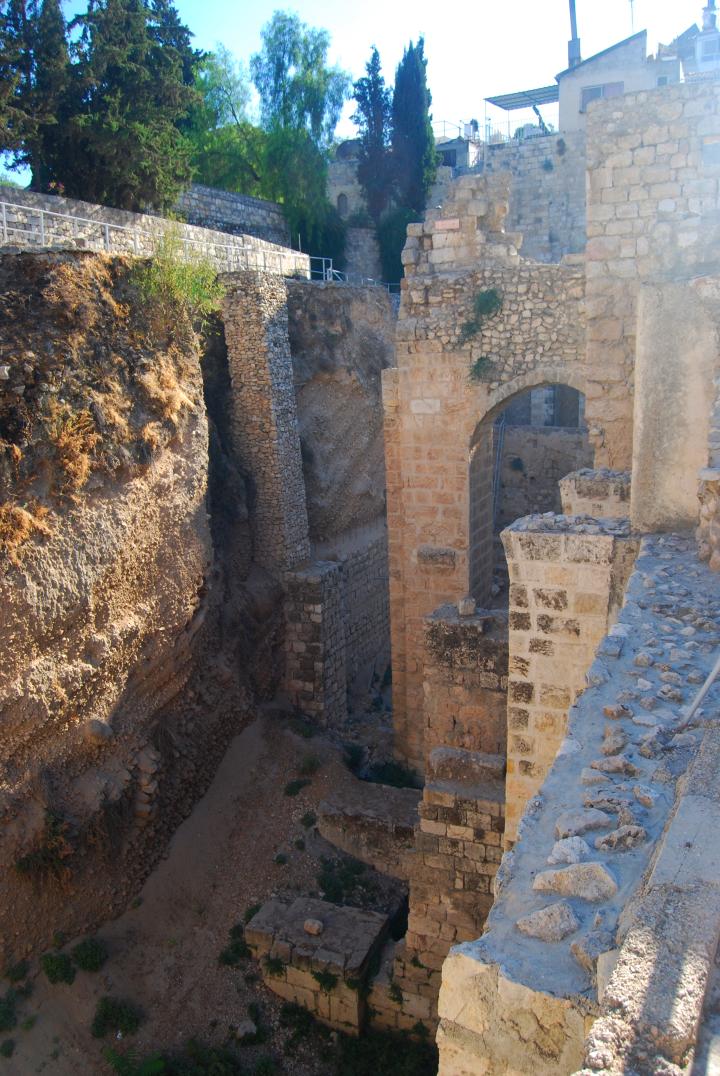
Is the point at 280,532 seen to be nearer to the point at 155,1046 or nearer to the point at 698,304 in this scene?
the point at 155,1046

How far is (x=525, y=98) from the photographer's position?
2470 centimetres

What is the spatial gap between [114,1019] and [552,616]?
17.7ft

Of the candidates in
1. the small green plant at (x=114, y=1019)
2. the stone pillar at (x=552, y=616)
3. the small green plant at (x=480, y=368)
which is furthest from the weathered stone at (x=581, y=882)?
the small green plant at (x=480, y=368)

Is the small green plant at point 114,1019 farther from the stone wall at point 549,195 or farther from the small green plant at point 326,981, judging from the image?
the stone wall at point 549,195

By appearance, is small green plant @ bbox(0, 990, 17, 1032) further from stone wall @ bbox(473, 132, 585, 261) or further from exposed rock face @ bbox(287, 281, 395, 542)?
stone wall @ bbox(473, 132, 585, 261)

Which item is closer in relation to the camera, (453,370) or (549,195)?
(453,370)

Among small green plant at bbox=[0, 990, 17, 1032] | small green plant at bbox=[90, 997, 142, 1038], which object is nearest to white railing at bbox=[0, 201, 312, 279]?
small green plant at bbox=[0, 990, 17, 1032]

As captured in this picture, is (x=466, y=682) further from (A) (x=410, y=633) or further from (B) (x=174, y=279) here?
(B) (x=174, y=279)

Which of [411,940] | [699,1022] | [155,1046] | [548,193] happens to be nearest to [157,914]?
[155,1046]

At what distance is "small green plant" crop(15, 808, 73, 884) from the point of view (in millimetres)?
7367

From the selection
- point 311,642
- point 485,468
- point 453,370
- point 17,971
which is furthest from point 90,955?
point 453,370

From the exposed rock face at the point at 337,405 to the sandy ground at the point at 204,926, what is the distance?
4.17 meters

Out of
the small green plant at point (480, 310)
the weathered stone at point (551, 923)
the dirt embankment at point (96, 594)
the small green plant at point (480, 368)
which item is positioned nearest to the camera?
the weathered stone at point (551, 923)

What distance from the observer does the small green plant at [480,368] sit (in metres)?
9.28
